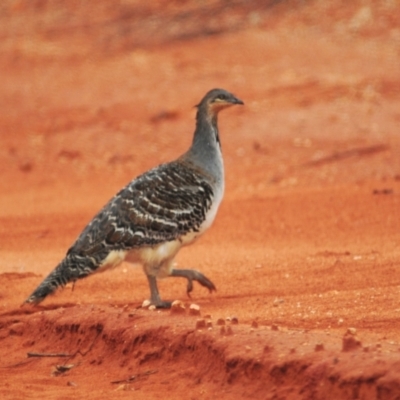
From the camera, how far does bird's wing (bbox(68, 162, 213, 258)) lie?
984 cm

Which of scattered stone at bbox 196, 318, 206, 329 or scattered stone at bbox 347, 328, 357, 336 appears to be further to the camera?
scattered stone at bbox 196, 318, 206, 329

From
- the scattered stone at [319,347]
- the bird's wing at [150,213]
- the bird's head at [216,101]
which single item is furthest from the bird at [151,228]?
the scattered stone at [319,347]

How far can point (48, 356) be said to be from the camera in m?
8.70

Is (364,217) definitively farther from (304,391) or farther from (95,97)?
(95,97)

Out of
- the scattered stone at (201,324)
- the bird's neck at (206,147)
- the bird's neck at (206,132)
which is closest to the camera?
the scattered stone at (201,324)

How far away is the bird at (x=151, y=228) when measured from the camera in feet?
32.0

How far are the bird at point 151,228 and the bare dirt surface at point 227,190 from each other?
320 millimetres

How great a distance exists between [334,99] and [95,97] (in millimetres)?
5386

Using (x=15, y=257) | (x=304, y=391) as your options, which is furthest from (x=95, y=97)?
(x=304, y=391)

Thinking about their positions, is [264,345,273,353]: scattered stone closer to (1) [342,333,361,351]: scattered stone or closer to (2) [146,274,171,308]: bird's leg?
(1) [342,333,361,351]: scattered stone

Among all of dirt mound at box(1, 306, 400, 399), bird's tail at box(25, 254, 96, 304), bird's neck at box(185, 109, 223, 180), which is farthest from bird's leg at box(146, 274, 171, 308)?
bird's neck at box(185, 109, 223, 180)

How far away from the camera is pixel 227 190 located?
661 inches

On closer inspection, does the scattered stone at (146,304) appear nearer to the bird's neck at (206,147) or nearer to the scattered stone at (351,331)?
the bird's neck at (206,147)

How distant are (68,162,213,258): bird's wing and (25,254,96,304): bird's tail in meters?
0.08
